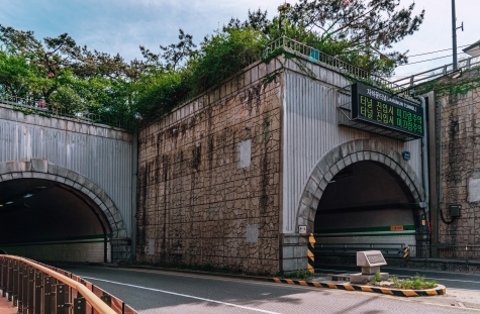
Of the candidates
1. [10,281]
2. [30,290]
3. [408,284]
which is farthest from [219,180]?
[30,290]

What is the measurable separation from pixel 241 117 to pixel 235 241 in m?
4.34

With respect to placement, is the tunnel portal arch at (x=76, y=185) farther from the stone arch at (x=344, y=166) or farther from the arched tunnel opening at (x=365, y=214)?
the stone arch at (x=344, y=166)

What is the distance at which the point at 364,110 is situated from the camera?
15.7m

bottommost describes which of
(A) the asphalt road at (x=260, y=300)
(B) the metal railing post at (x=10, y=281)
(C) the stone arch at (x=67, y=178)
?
(A) the asphalt road at (x=260, y=300)

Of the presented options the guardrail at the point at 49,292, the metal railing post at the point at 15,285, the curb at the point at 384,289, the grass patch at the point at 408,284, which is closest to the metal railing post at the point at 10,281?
the guardrail at the point at 49,292

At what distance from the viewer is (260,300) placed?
962cm

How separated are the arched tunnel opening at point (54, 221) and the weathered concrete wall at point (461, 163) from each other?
15192mm

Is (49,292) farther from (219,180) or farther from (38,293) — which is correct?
(219,180)

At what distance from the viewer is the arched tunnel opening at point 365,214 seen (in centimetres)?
1919

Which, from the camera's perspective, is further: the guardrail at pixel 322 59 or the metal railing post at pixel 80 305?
the guardrail at pixel 322 59

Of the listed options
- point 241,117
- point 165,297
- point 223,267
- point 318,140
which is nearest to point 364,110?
point 318,140

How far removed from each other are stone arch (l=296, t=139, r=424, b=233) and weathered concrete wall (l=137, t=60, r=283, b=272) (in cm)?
119

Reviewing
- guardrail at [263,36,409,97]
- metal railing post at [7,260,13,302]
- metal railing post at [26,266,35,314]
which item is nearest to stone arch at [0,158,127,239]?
metal railing post at [7,260,13,302]

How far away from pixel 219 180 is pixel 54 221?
15.4m
